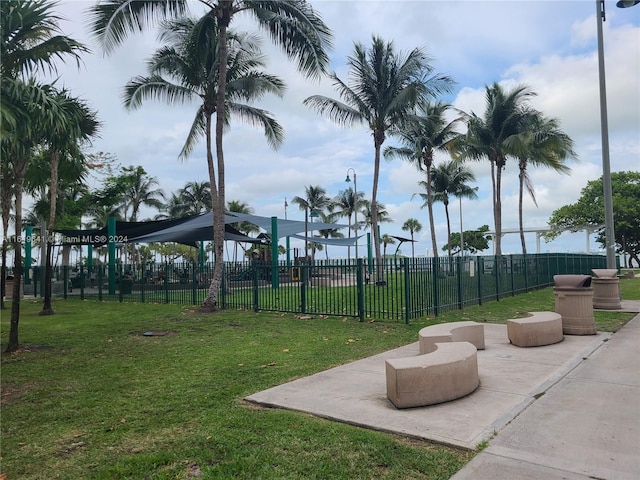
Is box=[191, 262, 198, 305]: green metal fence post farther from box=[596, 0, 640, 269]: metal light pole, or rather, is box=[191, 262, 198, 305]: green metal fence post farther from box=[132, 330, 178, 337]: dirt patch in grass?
box=[596, 0, 640, 269]: metal light pole

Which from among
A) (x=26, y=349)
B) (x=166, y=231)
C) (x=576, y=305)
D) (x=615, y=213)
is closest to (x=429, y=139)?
(x=166, y=231)

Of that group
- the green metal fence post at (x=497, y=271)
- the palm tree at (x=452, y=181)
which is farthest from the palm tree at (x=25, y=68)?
the palm tree at (x=452, y=181)

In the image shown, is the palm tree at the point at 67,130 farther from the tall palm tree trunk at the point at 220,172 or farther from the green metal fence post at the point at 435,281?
the green metal fence post at the point at 435,281

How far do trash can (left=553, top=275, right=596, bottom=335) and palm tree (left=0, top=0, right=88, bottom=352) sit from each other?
928 cm

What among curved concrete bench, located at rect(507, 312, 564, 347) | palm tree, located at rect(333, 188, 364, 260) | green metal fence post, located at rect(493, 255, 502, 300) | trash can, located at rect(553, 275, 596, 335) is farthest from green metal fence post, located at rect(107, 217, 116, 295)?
palm tree, located at rect(333, 188, 364, 260)

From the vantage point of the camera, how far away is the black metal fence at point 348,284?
1162 cm

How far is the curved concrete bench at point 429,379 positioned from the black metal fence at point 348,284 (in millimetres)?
5471

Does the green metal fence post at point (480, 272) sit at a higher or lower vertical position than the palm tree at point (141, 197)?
lower

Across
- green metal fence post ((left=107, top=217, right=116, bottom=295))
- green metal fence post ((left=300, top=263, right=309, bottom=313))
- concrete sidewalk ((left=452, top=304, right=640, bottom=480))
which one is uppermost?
green metal fence post ((left=107, top=217, right=116, bottom=295))

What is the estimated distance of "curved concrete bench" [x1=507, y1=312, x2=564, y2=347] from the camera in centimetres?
821

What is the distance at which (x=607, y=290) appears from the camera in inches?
516

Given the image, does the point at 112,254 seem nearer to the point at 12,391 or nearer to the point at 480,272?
the point at 480,272

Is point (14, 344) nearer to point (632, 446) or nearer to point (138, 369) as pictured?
point (138, 369)

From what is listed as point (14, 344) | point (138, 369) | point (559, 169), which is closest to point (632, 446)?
point (138, 369)
